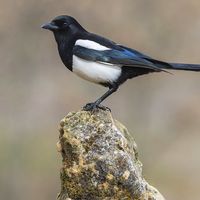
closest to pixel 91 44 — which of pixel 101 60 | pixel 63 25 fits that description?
pixel 101 60

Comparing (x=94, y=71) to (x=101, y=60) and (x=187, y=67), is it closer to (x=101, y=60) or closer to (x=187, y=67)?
(x=101, y=60)

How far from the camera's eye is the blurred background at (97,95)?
42.7 ft

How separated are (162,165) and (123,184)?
9556 millimetres

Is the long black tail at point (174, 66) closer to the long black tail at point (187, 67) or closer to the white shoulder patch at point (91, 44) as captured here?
the long black tail at point (187, 67)

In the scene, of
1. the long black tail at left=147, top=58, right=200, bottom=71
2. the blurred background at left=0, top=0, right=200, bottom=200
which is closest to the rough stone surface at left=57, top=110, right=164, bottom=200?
the long black tail at left=147, top=58, right=200, bottom=71

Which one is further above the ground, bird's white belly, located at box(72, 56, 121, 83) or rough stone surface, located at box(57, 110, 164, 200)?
bird's white belly, located at box(72, 56, 121, 83)

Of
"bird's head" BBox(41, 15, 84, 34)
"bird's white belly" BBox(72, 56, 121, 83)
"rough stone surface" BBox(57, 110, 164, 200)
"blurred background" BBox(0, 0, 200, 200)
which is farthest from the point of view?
"blurred background" BBox(0, 0, 200, 200)

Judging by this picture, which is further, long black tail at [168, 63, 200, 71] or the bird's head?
the bird's head

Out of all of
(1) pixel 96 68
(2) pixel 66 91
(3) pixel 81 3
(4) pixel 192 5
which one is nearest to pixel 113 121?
(1) pixel 96 68

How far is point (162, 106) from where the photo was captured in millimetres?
15516

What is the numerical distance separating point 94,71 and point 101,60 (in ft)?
0.30

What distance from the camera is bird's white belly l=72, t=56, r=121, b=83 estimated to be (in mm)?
5172

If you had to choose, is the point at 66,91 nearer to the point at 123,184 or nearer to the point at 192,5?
the point at 192,5

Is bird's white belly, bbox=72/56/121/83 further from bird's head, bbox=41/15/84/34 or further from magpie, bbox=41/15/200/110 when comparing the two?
bird's head, bbox=41/15/84/34
